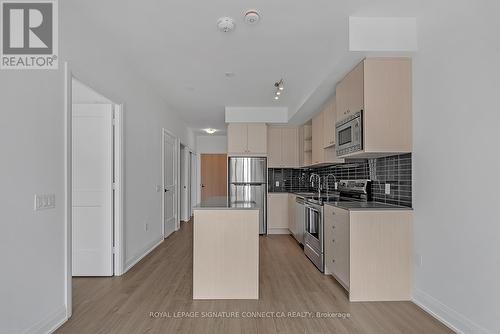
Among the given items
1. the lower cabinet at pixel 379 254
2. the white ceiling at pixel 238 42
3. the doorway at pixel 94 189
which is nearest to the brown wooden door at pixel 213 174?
the white ceiling at pixel 238 42

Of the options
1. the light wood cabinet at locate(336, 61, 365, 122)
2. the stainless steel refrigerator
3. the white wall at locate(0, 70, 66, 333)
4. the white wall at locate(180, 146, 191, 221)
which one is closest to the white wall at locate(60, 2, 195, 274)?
the white wall at locate(0, 70, 66, 333)

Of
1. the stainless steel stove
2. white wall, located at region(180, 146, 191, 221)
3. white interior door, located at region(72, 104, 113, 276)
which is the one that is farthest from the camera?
white wall, located at region(180, 146, 191, 221)

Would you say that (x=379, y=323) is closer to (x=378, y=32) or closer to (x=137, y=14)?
(x=378, y=32)

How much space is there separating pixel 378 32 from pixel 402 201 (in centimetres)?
170

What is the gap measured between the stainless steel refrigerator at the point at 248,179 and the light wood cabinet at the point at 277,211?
12cm

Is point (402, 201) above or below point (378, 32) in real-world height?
below

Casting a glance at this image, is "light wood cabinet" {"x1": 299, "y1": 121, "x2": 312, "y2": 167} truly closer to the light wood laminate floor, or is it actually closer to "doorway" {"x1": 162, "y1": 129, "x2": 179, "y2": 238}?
the light wood laminate floor

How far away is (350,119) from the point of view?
10.2 feet

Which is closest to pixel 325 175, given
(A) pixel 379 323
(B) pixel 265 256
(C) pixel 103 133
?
(B) pixel 265 256

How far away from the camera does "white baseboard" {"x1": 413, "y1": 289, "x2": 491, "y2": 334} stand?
2.10m

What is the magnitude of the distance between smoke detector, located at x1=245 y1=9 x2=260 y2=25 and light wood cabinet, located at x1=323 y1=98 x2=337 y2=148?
A: 6.73ft

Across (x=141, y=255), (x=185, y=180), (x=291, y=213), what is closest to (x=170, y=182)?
(x=185, y=180)

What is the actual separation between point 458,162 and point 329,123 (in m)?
2.20

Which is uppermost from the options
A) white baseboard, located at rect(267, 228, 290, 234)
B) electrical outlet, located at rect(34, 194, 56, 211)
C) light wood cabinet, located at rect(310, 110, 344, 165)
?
light wood cabinet, located at rect(310, 110, 344, 165)
